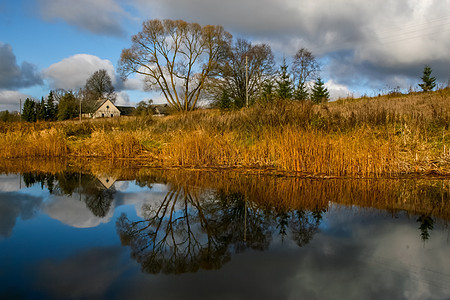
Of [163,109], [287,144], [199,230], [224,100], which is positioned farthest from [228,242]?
[163,109]

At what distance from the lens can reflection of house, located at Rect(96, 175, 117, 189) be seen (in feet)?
23.9

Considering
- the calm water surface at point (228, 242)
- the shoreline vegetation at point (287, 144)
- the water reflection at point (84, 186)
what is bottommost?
the calm water surface at point (228, 242)

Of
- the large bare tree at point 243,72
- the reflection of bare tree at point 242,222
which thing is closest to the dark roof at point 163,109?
the large bare tree at point 243,72

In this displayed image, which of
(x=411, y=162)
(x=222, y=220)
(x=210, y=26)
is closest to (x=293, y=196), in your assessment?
(x=222, y=220)

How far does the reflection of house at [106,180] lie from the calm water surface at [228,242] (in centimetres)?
62

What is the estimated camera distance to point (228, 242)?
372 centimetres

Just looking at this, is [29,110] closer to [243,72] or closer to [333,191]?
[243,72]

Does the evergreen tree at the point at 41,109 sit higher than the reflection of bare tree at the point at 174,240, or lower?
higher

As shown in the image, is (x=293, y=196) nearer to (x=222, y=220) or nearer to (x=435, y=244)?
(x=222, y=220)

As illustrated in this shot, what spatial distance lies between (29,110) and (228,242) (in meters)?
64.1

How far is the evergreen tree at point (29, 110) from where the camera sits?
56.9m

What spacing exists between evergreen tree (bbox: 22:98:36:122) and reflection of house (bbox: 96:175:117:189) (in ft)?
189

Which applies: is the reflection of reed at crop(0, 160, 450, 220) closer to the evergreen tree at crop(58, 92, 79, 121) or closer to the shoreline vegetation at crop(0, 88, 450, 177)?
the shoreline vegetation at crop(0, 88, 450, 177)

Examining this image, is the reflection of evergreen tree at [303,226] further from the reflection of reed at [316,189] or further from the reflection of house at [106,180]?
the reflection of house at [106,180]
